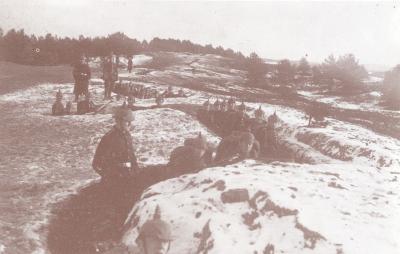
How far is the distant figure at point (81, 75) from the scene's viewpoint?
18.8 m

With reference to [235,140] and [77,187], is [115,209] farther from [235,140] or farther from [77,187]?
[235,140]

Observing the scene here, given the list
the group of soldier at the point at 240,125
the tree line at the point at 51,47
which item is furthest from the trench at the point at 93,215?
the tree line at the point at 51,47

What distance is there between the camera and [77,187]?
962 cm

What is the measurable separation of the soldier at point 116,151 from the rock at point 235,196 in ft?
6.88

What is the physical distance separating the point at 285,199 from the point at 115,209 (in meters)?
3.31

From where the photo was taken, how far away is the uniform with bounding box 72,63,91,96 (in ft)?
62.0

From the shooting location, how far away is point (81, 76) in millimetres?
19062

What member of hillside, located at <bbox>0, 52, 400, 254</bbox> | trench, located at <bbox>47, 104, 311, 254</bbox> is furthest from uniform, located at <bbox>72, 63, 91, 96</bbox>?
trench, located at <bbox>47, 104, 311, 254</bbox>

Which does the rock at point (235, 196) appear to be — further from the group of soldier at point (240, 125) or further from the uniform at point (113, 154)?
the group of soldier at point (240, 125)

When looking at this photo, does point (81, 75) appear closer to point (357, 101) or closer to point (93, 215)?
point (93, 215)

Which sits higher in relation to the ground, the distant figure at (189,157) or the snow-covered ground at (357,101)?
the distant figure at (189,157)

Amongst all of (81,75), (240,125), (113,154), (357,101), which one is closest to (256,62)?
(357,101)

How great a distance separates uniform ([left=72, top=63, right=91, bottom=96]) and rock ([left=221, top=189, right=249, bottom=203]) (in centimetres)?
1333

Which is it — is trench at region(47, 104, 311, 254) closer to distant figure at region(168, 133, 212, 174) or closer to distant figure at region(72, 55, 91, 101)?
distant figure at region(168, 133, 212, 174)
